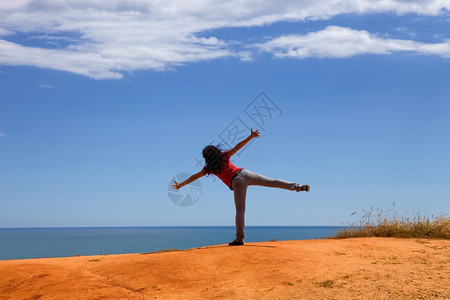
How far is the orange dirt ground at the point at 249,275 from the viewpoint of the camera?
9016 mm

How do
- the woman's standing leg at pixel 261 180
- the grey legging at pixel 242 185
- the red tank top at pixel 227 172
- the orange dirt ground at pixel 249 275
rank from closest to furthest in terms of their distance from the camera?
the orange dirt ground at pixel 249 275, the woman's standing leg at pixel 261 180, the grey legging at pixel 242 185, the red tank top at pixel 227 172

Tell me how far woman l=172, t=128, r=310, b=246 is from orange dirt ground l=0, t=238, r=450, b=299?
3.09ft

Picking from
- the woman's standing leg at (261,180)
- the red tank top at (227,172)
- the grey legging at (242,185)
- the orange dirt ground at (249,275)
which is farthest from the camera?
the red tank top at (227,172)

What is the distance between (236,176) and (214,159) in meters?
0.76

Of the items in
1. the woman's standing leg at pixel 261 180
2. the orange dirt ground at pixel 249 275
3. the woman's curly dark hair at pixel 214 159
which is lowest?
the orange dirt ground at pixel 249 275

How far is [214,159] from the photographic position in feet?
43.4

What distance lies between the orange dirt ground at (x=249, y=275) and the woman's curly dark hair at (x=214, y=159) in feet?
7.07

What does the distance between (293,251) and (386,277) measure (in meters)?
3.06

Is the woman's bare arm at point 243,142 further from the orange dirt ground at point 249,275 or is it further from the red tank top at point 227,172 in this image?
the orange dirt ground at point 249,275

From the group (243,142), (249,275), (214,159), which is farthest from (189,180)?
(249,275)

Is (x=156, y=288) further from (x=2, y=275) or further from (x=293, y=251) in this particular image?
(x=2, y=275)

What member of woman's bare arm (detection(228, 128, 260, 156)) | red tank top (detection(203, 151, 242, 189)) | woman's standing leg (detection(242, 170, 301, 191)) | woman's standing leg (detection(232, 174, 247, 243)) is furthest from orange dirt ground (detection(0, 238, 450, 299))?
woman's bare arm (detection(228, 128, 260, 156))

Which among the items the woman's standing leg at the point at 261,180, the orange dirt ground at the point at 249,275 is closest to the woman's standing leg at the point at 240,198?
the woman's standing leg at the point at 261,180

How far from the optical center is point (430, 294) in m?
8.35
